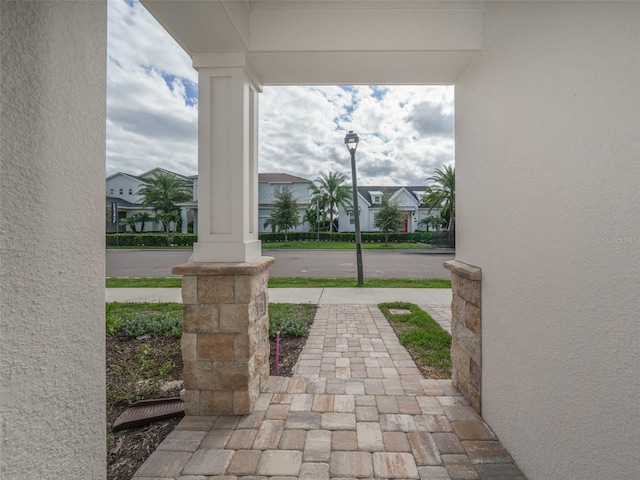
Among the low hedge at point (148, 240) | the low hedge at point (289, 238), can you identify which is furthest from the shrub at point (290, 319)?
the low hedge at point (148, 240)

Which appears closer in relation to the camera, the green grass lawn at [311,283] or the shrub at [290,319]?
the shrub at [290,319]

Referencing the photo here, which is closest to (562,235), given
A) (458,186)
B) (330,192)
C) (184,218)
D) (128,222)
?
(458,186)

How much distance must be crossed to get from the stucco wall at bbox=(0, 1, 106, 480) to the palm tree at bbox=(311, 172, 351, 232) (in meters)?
28.7

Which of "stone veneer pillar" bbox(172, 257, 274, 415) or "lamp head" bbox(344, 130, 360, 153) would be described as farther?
"lamp head" bbox(344, 130, 360, 153)

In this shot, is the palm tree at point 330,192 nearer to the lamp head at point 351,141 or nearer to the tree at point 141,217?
the tree at point 141,217

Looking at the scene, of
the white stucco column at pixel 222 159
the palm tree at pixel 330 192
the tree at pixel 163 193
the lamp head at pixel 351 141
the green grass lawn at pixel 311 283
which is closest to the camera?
the white stucco column at pixel 222 159

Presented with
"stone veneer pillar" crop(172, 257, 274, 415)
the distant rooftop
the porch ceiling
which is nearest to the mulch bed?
"stone veneer pillar" crop(172, 257, 274, 415)

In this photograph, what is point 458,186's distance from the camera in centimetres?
294

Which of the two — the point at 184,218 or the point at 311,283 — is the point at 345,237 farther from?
the point at 311,283

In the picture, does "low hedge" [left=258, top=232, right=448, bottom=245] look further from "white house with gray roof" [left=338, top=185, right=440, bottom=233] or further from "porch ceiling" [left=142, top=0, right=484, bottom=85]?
"porch ceiling" [left=142, top=0, right=484, bottom=85]

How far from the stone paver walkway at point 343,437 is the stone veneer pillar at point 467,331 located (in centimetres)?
12

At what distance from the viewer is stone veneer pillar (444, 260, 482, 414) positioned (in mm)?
2451

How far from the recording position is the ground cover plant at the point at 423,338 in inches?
131

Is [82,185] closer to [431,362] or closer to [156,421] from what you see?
[156,421]
